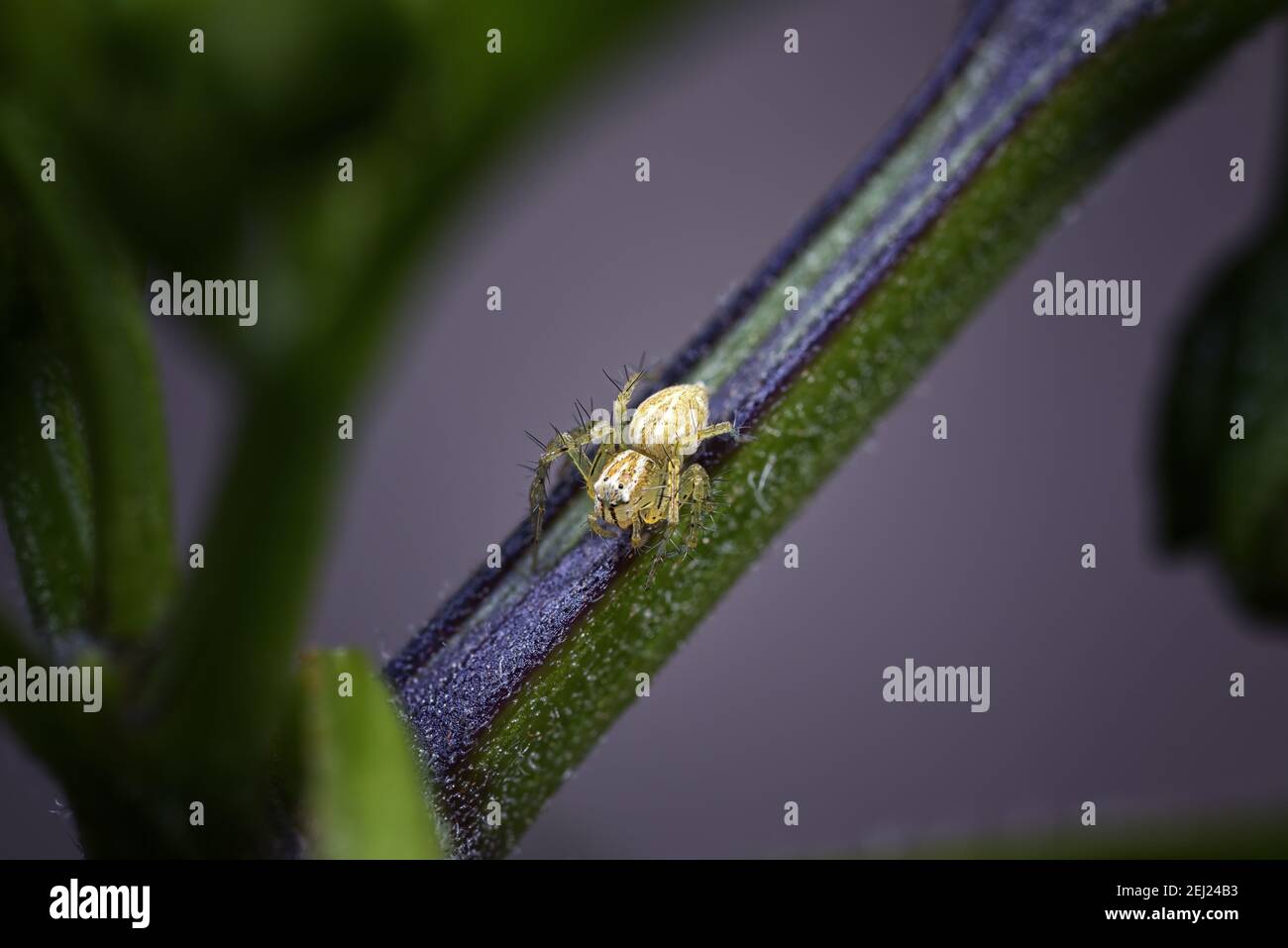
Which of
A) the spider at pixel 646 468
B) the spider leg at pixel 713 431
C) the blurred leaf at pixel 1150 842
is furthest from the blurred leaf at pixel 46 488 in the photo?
the blurred leaf at pixel 1150 842

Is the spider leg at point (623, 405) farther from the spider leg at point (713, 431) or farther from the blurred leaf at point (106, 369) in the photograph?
the blurred leaf at point (106, 369)

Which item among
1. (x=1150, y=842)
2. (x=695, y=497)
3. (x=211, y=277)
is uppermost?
(x=211, y=277)

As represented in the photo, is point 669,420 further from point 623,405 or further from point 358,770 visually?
point 358,770

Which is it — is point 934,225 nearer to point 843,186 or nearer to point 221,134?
point 843,186

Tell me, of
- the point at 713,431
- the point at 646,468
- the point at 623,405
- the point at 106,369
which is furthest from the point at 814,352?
the point at 106,369
